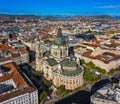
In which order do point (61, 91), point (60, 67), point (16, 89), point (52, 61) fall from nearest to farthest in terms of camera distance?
point (16, 89), point (61, 91), point (60, 67), point (52, 61)

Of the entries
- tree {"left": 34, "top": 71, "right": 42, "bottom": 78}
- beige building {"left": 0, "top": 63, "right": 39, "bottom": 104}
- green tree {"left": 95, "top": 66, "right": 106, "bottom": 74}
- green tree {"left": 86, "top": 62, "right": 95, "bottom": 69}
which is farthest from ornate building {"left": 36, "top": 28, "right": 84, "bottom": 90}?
green tree {"left": 86, "top": 62, "right": 95, "bottom": 69}

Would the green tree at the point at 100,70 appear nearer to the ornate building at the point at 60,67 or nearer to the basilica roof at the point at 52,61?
the ornate building at the point at 60,67

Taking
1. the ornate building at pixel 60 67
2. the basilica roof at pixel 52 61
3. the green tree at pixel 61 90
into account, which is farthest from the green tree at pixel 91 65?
the green tree at pixel 61 90

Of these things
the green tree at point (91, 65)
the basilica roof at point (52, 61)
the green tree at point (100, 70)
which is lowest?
the green tree at point (100, 70)

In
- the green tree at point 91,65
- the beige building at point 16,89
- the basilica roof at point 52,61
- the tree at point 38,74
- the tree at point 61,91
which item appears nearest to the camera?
the beige building at point 16,89

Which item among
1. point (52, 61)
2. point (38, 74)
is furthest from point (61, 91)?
point (38, 74)

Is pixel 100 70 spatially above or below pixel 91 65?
below

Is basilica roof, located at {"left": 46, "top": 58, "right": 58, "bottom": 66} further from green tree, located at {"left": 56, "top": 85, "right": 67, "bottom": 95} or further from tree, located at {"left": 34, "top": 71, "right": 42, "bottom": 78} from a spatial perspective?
green tree, located at {"left": 56, "top": 85, "right": 67, "bottom": 95}

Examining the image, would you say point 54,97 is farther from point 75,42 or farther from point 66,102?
point 75,42

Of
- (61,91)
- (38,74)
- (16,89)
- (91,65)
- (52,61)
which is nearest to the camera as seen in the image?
(16,89)

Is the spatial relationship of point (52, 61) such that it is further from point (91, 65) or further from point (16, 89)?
point (91, 65)
